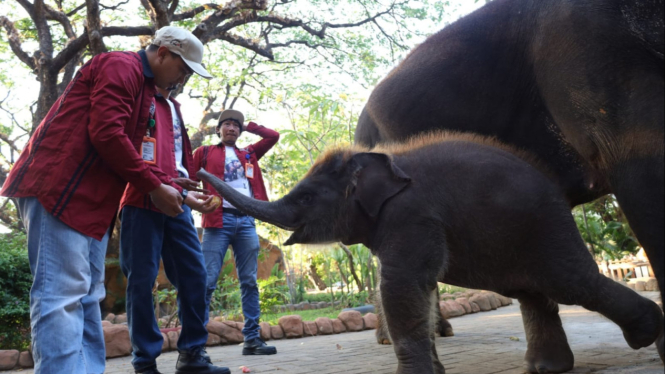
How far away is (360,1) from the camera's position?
15.2 metres

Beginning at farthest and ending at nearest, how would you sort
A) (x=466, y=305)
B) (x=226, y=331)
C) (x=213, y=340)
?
1. (x=466, y=305)
2. (x=226, y=331)
3. (x=213, y=340)

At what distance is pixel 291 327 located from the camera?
684 centimetres

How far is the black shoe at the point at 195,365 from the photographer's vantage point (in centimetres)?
384

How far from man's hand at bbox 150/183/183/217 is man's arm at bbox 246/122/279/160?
267cm

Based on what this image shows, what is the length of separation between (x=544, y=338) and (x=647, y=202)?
1.16 meters

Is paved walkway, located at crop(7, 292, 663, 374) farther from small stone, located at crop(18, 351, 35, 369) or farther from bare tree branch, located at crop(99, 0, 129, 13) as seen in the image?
bare tree branch, located at crop(99, 0, 129, 13)

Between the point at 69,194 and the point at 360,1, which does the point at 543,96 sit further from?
the point at 360,1

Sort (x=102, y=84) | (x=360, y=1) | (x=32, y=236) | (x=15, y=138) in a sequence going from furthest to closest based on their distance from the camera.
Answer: (x=15, y=138), (x=360, y=1), (x=102, y=84), (x=32, y=236)

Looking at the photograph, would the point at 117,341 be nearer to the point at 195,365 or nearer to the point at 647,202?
the point at 195,365

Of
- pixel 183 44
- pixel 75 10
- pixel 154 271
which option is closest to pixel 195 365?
pixel 154 271

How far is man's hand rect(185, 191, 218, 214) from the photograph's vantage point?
331 centimetres

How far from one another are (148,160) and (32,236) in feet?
2.96

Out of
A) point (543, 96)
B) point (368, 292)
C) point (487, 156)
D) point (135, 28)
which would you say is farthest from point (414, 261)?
point (135, 28)

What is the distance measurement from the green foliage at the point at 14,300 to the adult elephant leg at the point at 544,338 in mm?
4568
